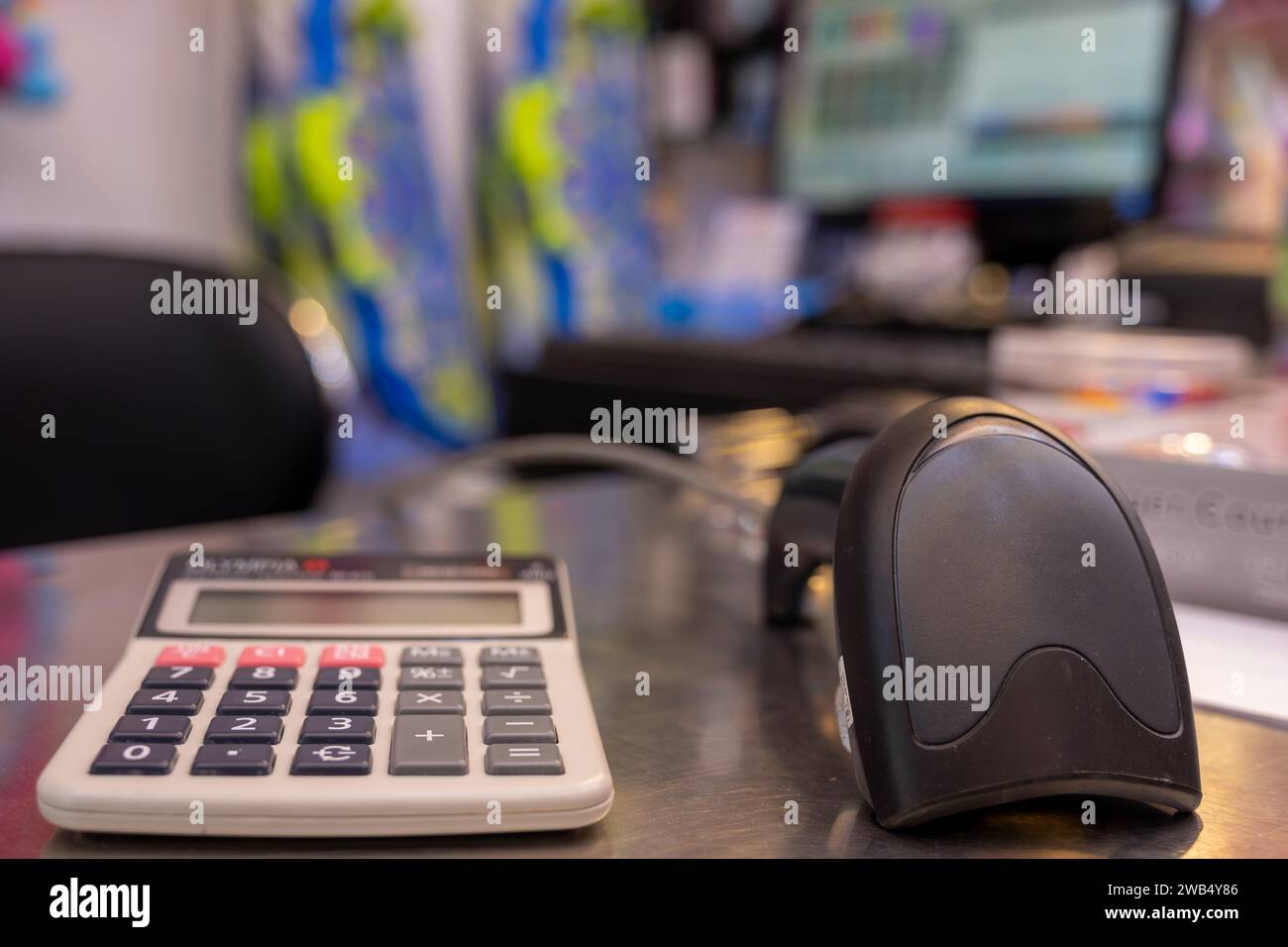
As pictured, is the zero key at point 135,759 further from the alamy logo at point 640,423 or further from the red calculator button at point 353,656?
the alamy logo at point 640,423

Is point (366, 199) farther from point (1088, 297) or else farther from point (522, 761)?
point (522, 761)

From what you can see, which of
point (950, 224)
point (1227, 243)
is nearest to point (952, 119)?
point (950, 224)

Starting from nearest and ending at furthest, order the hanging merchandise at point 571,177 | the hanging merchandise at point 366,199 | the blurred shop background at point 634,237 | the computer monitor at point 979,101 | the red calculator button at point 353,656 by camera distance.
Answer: the red calculator button at point 353,656
the blurred shop background at point 634,237
the computer monitor at point 979,101
the hanging merchandise at point 366,199
the hanging merchandise at point 571,177

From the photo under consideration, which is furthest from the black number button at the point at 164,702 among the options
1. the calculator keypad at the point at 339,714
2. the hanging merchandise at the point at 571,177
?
the hanging merchandise at the point at 571,177

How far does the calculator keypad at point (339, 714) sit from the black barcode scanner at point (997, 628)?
93 millimetres

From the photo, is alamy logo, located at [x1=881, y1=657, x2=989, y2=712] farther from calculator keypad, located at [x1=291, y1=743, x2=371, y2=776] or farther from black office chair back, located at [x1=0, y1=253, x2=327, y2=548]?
black office chair back, located at [x1=0, y1=253, x2=327, y2=548]

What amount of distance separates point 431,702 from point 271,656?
0.07 metres

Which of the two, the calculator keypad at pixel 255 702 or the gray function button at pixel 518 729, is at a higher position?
the calculator keypad at pixel 255 702

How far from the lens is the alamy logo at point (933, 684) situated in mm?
305

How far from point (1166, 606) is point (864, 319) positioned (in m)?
1.17

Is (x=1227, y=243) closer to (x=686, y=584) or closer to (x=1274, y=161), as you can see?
(x=1274, y=161)

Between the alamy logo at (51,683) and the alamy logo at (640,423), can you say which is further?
the alamy logo at (640,423)

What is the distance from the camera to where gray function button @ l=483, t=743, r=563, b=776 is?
0.30 m
